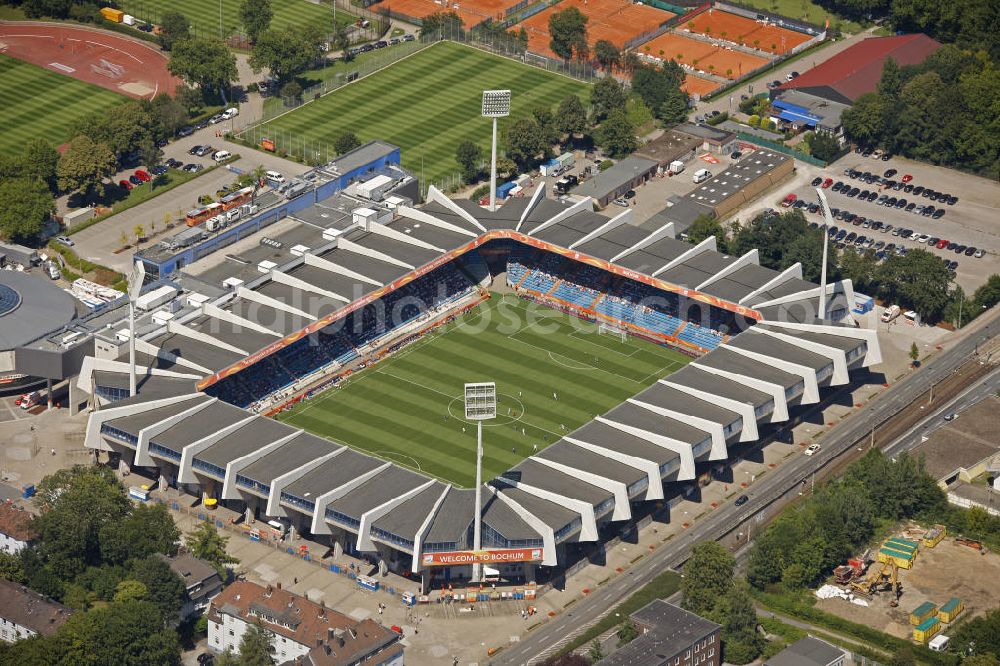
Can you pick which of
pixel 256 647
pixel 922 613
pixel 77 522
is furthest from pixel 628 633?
pixel 77 522

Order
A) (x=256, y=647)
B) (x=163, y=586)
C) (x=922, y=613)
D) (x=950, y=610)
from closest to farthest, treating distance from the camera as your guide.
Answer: (x=256, y=647) < (x=163, y=586) < (x=922, y=613) < (x=950, y=610)

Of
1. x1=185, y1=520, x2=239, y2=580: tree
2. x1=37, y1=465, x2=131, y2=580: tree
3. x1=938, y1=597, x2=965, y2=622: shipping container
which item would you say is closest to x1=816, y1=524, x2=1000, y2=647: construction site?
x1=938, y1=597, x2=965, y2=622: shipping container

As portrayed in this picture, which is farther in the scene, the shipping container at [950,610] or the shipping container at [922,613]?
the shipping container at [950,610]

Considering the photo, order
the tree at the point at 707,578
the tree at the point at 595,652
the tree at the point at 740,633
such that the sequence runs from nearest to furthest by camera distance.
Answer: the tree at the point at 595,652 → the tree at the point at 740,633 → the tree at the point at 707,578

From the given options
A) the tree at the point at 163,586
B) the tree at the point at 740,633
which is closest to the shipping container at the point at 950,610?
the tree at the point at 740,633

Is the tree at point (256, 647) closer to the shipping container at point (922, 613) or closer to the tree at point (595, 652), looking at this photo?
the tree at point (595, 652)

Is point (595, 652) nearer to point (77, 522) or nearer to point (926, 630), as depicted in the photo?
point (926, 630)
